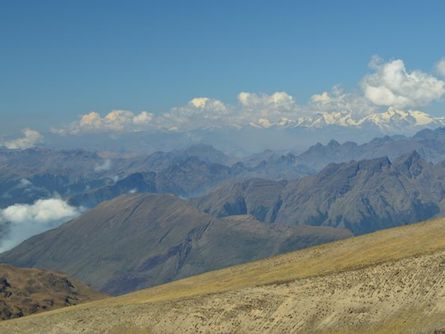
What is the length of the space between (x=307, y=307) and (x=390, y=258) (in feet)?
74.9

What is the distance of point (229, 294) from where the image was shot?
11350 centimetres

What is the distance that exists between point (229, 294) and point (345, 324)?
86.9 feet

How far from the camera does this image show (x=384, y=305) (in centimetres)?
9512

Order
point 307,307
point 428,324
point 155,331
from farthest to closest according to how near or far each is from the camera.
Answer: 1. point 155,331
2. point 307,307
3. point 428,324

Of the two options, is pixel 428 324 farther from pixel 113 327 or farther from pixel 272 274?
pixel 113 327

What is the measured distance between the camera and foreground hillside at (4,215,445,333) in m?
93.5

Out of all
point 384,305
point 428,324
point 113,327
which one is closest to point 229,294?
point 113,327

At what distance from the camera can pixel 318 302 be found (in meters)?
101

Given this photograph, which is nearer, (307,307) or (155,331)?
(307,307)

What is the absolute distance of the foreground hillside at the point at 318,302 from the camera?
93500 mm

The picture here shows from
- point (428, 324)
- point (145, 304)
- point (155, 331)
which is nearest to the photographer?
point (428, 324)

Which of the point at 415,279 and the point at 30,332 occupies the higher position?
the point at 415,279

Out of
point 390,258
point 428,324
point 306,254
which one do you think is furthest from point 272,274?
point 428,324

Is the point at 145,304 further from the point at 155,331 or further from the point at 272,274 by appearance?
the point at 272,274
